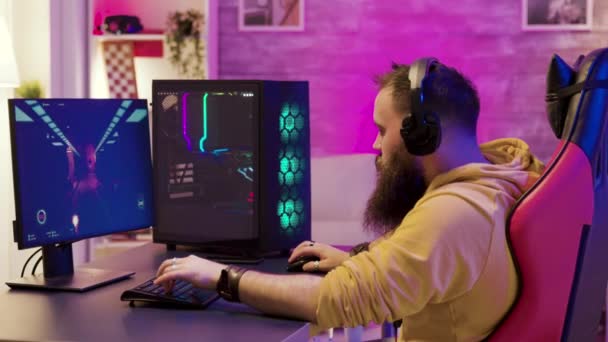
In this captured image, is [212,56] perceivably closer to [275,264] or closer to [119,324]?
[275,264]

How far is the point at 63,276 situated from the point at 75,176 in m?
0.27

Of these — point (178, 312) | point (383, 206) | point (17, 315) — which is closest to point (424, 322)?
point (383, 206)

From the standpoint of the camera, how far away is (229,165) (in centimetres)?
243

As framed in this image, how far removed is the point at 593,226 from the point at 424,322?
429 mm

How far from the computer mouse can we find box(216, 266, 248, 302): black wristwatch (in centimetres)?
45

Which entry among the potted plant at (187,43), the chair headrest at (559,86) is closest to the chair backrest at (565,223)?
the chair headrest at (559,86)

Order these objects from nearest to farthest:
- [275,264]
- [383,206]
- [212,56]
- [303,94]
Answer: [383,206] → [275,264] → [303,94] → [212,56]

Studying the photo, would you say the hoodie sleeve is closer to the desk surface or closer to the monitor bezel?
the desk surface

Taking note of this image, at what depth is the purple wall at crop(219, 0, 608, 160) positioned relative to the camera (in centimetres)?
438

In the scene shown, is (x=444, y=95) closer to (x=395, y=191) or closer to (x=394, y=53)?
(x=395, y=191)

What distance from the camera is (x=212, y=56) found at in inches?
176

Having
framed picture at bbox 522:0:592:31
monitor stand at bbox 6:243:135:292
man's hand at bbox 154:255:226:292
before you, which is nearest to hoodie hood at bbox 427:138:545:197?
man's hand at bbox 154:255:226:292

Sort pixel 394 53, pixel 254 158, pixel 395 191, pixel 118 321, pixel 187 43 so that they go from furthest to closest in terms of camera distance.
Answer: pixel 187 43, pixel 394 53, pixel 254 158, pixel 395 191, pixel 118 321

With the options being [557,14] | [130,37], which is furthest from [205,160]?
[130,37]
